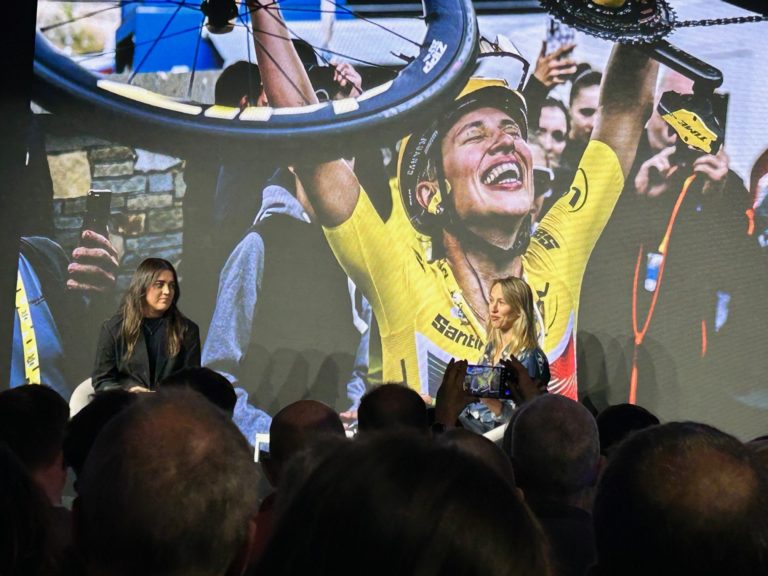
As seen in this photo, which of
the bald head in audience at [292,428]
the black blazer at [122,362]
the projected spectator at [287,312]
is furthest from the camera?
the projected spectator at [287,312]

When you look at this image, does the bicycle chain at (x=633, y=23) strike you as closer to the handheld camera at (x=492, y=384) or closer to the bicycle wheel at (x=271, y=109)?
the bicycle wheel at (x=271, y=109)

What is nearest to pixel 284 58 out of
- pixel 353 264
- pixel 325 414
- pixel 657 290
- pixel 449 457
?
pixel 353 264

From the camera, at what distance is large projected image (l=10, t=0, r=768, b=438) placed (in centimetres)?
548

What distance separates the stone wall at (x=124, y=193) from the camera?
551cm

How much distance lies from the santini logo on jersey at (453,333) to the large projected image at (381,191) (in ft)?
0.04

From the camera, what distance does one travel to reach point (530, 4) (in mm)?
5500

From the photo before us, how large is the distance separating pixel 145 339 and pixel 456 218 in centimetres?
216

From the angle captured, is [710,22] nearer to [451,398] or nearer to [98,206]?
[451,398]

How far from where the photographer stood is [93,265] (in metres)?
5.51

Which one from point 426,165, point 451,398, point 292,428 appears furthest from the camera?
point 426,165

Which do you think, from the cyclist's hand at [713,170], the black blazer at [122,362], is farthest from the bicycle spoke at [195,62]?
the cyclist's hand at [713,170]

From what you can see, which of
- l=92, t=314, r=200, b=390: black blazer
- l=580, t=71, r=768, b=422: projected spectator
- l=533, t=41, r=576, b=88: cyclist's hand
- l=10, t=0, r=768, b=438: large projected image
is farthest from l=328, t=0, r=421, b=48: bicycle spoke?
l=92, t=314, r=200, b=390: black blazer

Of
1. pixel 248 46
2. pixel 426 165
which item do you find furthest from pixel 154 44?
pixel 426 165

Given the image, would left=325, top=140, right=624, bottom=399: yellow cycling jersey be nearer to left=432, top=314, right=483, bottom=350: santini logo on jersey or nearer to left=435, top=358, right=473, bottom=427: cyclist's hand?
left=432, top=314, right=483, bottom=350: santini logo on jersey
